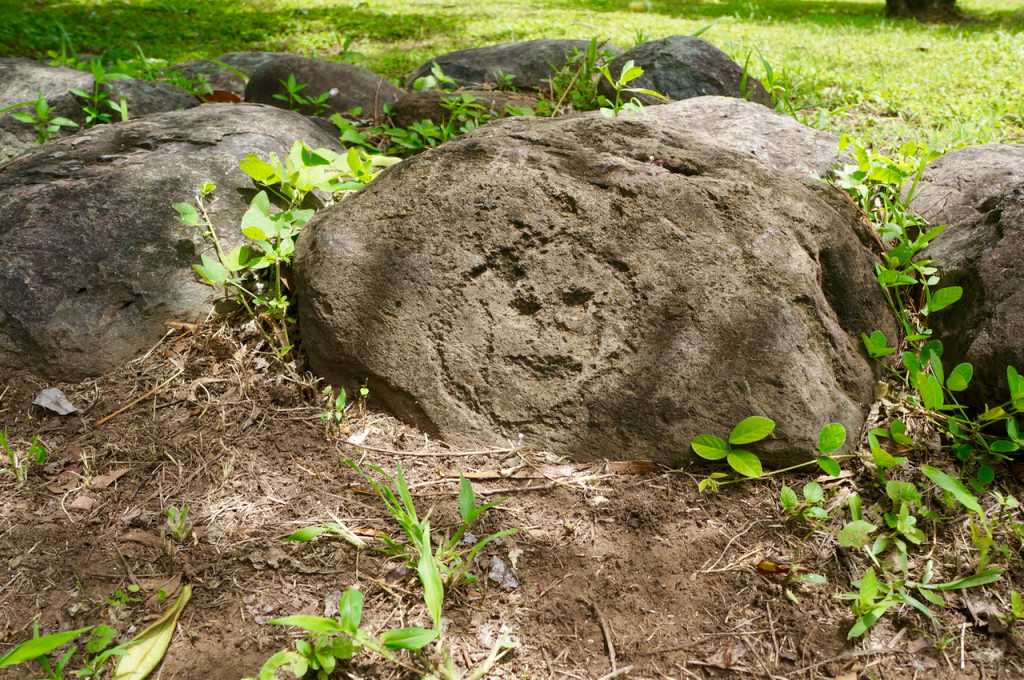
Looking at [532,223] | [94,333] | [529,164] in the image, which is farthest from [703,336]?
[94,333]

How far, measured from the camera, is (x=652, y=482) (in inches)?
72.0

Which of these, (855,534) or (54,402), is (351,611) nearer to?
(855,534)

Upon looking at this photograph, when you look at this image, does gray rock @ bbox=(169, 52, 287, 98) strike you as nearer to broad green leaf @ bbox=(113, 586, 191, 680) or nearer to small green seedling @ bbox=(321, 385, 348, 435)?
small green seedling @ bbox=(321, 385, 348, 435)

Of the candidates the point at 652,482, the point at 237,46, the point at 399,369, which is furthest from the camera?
the point at 237,46

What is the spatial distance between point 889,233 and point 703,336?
0.99m

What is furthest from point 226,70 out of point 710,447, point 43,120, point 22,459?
point 710,447

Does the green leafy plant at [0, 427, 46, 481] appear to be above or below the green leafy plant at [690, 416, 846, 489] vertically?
below

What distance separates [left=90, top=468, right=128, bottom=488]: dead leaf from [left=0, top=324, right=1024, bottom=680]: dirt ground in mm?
11

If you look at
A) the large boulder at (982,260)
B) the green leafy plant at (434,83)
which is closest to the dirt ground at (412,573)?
the large boulder at (982,260)

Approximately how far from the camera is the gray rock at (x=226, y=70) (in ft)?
15.1

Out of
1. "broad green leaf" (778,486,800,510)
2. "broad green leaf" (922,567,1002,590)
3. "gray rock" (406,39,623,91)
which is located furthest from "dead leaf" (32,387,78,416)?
"gray rock" (406,39,623,91)

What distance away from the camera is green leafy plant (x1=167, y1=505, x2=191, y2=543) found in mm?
1676

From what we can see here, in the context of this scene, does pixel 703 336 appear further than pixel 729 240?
No

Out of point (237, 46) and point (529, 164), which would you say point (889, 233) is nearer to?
point (529, 164)
